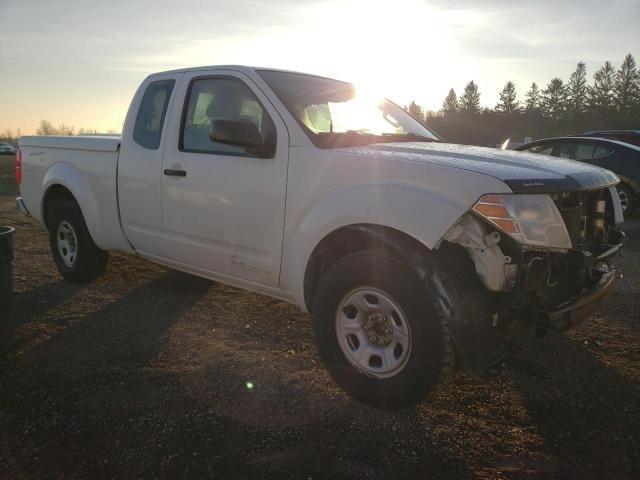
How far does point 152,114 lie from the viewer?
4.20 m

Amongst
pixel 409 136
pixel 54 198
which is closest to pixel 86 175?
pixel 54 198

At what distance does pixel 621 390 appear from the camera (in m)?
3.13

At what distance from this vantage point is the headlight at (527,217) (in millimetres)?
2400

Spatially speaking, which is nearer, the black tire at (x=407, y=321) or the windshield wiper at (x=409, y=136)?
the black tire at (x=407, y=321)

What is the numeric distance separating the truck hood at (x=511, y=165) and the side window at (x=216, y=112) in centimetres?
77

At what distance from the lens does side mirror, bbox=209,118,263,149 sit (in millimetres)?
3104

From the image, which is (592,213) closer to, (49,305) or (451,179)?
(451,179)

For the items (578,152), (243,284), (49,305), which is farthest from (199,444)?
(578,152)

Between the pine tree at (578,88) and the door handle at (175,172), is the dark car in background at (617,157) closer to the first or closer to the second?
the door handle at (175,172)

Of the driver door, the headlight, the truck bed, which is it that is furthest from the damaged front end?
the truck bed

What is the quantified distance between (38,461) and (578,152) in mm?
10398

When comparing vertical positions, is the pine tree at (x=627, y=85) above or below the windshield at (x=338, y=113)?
above

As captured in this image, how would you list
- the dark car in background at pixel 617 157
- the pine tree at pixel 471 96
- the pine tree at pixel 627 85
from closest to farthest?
the dark car in background at pixel 617 157 → the pine tree at pixel 627 85 → the pine tree at pixel 471 96

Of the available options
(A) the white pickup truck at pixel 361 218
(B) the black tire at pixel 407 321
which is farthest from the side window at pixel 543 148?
(B) the black tire at pixel 407 321
